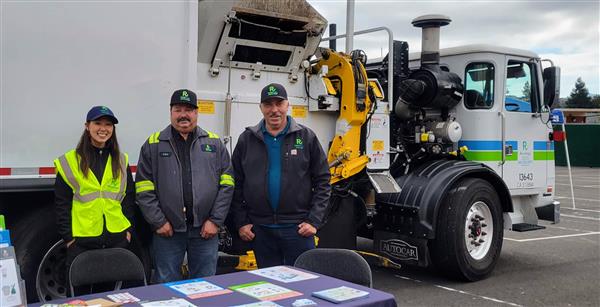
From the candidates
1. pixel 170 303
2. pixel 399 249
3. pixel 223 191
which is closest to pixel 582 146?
pixel 399 249

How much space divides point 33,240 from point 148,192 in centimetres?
98

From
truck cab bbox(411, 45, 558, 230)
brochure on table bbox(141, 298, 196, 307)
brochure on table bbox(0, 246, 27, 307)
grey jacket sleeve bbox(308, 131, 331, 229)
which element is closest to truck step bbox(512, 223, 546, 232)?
truck cab bbox(411, 45, 558, 230)

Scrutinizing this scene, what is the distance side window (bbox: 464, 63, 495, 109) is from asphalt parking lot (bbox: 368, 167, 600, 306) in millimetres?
1966

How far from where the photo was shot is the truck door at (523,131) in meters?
7.00

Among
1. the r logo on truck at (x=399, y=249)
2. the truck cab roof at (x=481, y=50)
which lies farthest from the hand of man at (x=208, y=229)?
the truck cab roof at (x=481, y=50)

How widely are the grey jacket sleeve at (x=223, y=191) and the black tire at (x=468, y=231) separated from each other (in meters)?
2.84

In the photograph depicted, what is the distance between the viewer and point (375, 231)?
20.7 feet

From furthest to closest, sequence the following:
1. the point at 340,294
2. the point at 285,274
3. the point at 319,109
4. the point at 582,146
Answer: the point at 582,146 < the point at 319,109 < the point at 285,274 < the point at 340,294

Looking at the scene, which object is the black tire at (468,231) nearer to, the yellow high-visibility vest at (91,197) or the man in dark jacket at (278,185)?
the man in dark jacket at (278,185)

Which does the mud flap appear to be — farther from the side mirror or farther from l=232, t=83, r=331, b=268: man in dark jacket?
the side mirror

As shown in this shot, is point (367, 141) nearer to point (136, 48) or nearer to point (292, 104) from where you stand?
point (292, 104)

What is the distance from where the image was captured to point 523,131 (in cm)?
713

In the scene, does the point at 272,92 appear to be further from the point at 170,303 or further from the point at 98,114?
the point at 170,303

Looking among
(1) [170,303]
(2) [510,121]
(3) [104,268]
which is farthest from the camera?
(2) [510,121]
